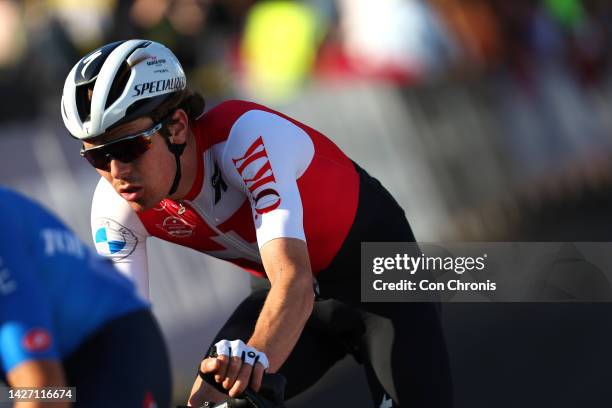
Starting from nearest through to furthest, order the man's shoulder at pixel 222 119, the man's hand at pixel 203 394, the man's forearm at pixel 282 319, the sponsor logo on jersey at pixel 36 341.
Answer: the sponsor logo on jersey at pixel 36 341 → the man's forearm at pixel 282 319 → the man's hand at pixel 203 394 → the man's shoulder at pixel 222 119

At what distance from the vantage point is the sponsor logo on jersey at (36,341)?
326 centimetres

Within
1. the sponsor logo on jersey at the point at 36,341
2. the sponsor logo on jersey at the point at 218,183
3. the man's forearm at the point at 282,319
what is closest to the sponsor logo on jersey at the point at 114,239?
the sponsor logo on jersey at the point at 218,183

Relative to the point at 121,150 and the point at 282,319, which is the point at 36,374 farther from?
the point at 121,150

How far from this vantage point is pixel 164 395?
377cm

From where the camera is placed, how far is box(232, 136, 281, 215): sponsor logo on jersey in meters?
4.55

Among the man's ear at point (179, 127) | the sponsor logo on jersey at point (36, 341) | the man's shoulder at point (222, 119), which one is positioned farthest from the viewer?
the man's shoulder at point (222, 119)

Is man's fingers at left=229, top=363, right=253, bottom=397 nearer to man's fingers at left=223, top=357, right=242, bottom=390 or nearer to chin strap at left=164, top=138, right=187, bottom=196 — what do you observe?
man's fingers at left=223, top=357, right=242, bottom=390

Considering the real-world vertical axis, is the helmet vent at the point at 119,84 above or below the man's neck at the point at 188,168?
above

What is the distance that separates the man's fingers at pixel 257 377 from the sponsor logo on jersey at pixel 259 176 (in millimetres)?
765

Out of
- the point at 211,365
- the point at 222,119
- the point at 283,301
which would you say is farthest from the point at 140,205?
the point at 211,365

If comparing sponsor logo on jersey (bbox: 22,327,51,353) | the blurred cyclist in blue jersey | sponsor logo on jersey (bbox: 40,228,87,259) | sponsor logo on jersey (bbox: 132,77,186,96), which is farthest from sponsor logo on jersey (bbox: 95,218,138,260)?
sponsor logo on jersey (bbox: 22,327,51,353)

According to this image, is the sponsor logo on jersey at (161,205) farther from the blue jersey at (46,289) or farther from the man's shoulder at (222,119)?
the blue jersey at (46,289)

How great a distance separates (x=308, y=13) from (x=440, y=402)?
6.88 metres

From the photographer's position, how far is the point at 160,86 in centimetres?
461
